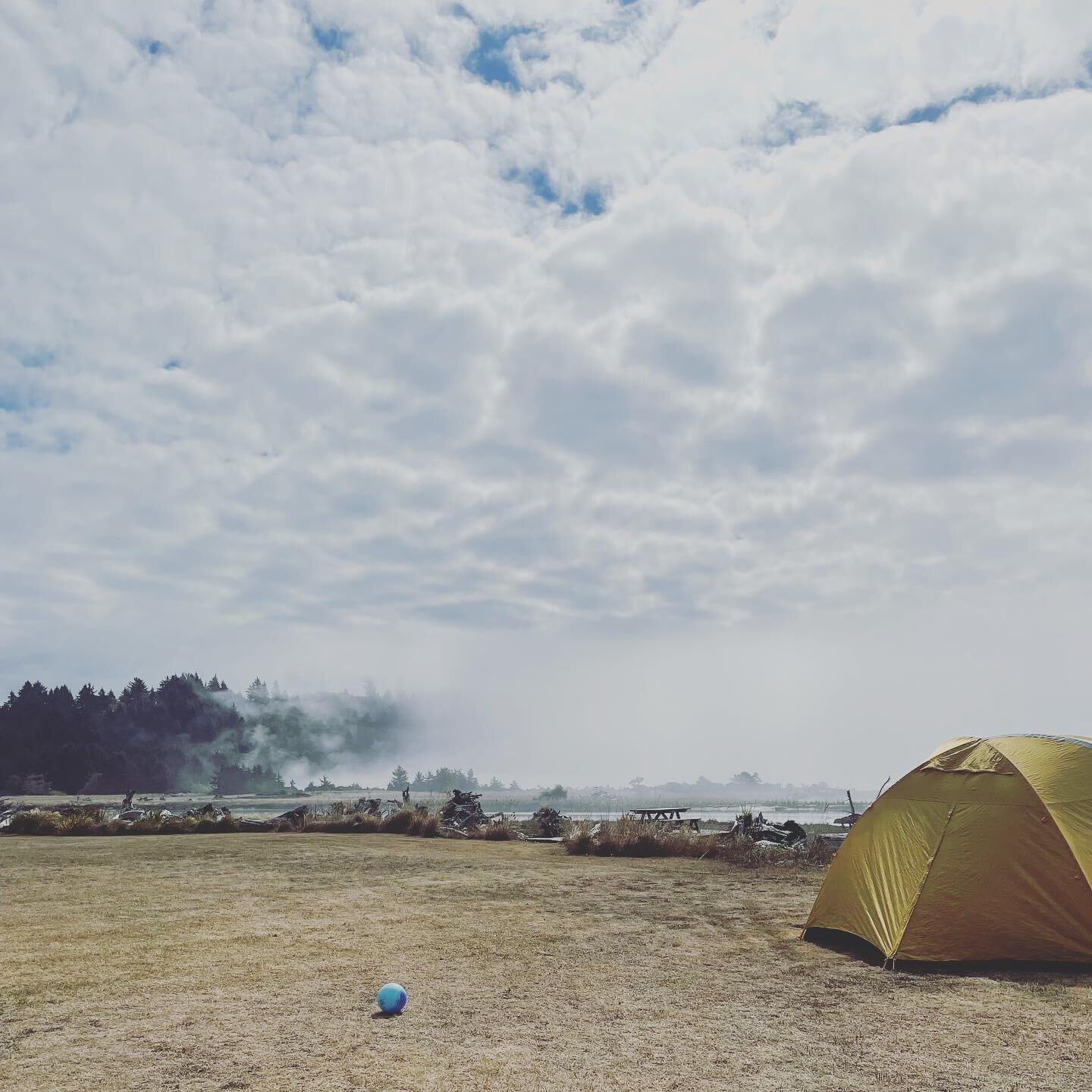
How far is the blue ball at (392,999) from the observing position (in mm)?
6723

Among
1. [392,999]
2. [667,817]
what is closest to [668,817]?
[667,817]

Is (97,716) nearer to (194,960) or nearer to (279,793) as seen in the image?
(279,793)

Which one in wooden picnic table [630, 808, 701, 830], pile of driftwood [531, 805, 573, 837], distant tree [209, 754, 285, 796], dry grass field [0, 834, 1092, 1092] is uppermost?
dry grass field [0, 834, 1092, 1092]

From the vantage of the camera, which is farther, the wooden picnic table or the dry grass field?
the wooden picnic table

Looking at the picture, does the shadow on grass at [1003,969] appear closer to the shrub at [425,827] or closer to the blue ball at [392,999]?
the blue ball at [392,999]

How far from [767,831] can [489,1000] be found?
1705cm

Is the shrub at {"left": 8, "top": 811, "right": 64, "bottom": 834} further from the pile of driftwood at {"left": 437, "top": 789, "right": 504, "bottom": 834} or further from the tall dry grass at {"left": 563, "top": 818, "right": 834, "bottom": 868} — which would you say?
the tall dry grass at {"left": 563, "top": 818, "right": 834, "bottom": 868}

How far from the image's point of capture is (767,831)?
2241 cm

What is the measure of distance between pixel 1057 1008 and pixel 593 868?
11.9 m

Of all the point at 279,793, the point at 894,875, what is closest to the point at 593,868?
the point at 894,875

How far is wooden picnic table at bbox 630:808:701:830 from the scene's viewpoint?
26.6m

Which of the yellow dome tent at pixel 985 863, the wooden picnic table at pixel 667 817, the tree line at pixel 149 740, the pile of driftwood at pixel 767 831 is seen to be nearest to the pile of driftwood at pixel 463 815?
the wooden picnic table at pixel 667 817

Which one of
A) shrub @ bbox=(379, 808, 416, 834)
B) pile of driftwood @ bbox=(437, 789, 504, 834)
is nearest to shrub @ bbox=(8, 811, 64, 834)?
shrub @ bbox=(379, 808, 416, 834)

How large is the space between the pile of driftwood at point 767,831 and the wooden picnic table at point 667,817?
2873 millimetres
